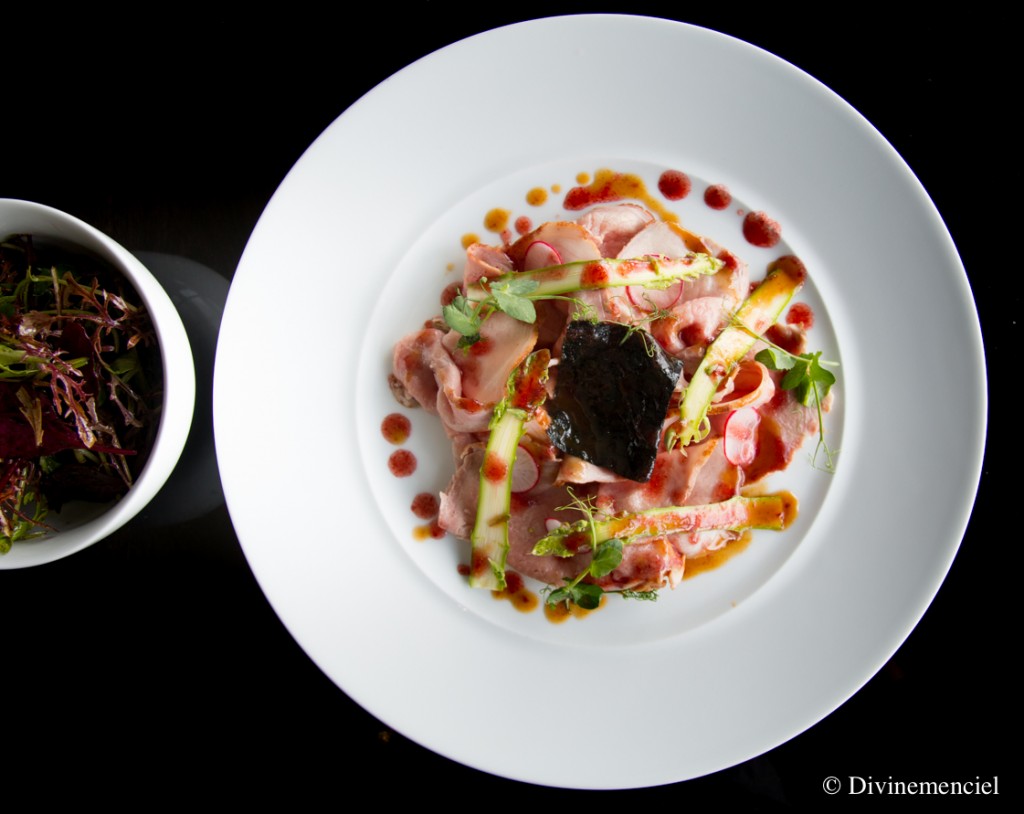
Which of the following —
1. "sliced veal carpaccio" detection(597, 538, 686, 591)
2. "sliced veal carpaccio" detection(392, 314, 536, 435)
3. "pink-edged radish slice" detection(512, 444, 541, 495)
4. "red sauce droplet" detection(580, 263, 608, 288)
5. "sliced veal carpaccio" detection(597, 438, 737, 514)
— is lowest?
"sliced veal carpaccio" detection(597, 538, 686, 591)

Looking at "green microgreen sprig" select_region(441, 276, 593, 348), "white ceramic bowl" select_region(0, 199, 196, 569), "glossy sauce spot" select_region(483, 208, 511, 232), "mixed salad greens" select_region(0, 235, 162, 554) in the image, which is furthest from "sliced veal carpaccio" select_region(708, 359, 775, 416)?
"mixed salad greens" select_region(0, 235, 162, 554)

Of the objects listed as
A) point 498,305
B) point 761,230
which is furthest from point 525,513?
point 761,230

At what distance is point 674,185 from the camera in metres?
2.54

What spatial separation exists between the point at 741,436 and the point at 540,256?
944mm

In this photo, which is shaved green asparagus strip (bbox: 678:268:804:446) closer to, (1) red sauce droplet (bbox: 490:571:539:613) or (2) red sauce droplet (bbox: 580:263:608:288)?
(2) red sauce droplet (bbox: 580:263:608:288)

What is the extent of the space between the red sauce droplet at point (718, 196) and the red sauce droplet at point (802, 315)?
445 millimetres

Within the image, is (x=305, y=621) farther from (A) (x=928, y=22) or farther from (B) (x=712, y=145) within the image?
(A) (x=928, y=22)

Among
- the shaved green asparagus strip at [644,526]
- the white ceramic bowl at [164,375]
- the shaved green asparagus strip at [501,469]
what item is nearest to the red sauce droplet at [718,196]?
the shaved green asparagus strip at [501,469]

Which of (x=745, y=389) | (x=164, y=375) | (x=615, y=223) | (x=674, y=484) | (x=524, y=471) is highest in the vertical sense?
(x=615, y=223)

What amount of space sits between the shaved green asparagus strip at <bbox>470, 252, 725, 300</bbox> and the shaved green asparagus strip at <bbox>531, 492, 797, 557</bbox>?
0.76 metres

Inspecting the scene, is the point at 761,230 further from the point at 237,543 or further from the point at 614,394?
the point at 237,543

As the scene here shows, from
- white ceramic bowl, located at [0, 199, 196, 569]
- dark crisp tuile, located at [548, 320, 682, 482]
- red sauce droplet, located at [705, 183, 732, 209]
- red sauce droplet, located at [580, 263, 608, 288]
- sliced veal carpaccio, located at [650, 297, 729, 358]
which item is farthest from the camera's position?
red sauce droplet, located at [705, 183, 732, 209]

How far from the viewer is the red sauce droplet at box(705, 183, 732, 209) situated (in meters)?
2.53

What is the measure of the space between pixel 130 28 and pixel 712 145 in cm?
218
